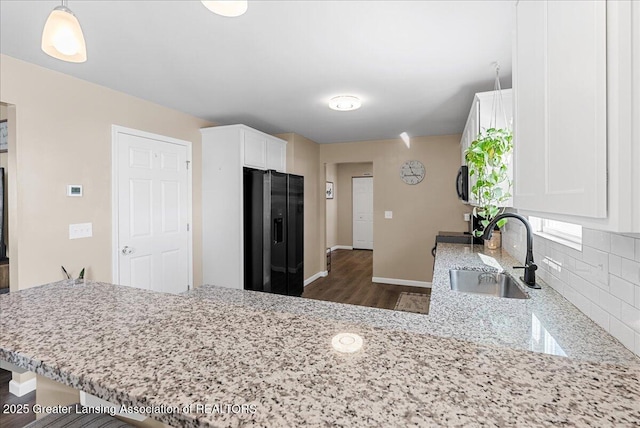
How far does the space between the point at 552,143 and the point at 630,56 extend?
0.97 ft

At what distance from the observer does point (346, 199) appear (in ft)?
27.2

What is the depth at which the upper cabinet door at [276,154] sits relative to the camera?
411 centimetres

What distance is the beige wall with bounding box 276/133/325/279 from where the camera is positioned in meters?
4.59

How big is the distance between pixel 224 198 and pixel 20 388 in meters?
2.24

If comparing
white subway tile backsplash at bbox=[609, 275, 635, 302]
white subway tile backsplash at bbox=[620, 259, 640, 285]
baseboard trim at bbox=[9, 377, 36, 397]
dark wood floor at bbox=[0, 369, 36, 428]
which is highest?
white subway tile backsplash at bbox=[620, 259, 640, 285]

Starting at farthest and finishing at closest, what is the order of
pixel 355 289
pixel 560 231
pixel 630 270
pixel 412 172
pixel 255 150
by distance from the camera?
pixel 412 172
pixel 355 289
pixel 255 150
pixel 560 231
pixel 630 270

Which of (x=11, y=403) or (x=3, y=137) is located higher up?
(x=3, y=137)

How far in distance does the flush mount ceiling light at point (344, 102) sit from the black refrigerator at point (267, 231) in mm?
1111

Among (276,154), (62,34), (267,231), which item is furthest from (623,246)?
(276,154)

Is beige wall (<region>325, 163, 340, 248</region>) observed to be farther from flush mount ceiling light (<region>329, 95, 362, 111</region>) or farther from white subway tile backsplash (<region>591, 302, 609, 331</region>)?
white subway tile backsplash (<region>591, 302, 609, 331</region>)

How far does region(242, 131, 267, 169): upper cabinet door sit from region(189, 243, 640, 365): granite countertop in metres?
2.24

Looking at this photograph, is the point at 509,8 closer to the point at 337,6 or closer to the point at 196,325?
the point at 337,6

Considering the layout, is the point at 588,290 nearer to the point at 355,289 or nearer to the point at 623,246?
the point at 623,246

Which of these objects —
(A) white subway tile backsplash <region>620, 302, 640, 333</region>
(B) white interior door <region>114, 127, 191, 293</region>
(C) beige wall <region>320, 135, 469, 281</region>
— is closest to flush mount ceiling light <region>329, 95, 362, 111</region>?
(B) white interior door <region>114, 127, 191, 293</region>
